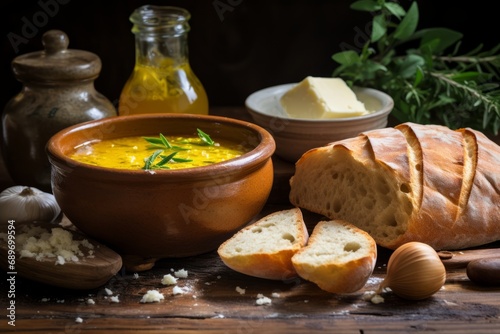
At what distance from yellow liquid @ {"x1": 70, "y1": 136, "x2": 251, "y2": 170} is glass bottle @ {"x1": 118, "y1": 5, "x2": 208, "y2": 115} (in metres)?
0.28

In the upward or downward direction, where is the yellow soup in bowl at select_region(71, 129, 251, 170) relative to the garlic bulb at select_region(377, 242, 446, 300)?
upward

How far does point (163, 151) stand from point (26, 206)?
1.31 ft

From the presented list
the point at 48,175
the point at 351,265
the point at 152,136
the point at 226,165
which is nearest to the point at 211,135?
the point at 152,136

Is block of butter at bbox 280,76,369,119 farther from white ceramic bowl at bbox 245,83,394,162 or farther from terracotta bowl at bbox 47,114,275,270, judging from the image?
terracotta bowl at bbox 47,114,275,270

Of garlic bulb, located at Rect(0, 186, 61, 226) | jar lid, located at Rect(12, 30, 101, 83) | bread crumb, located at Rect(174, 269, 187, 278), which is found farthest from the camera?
jar lid, located at Rect(12, 30, 101, 83)

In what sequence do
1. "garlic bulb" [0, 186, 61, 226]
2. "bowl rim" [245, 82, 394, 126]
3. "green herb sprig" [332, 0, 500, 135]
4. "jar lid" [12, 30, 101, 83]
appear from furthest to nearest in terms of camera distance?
"green herb sprig" [332, 0, 500, 135], "bowl rim" [245, 82, 394, 126], "jar lid" [12, 30, 101, 83], "garlic bulb" [0, 186, 61, 226]

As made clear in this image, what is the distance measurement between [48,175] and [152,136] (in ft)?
1.16

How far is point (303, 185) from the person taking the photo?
81.5 inches

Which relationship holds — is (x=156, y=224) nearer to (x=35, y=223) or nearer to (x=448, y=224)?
(x=35, y=223)

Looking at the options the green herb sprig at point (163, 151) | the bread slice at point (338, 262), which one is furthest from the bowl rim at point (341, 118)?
the bread slice at point (338, 262)

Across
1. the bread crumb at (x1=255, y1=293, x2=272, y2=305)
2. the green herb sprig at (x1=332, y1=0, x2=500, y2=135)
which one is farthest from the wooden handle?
the green herb sprig at (x1=332, y1=0, x2=500, y2=135)

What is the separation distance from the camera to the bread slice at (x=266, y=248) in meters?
1.68

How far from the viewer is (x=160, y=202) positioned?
172 centimetres

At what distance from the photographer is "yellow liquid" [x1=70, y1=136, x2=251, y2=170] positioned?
6.13 ft
